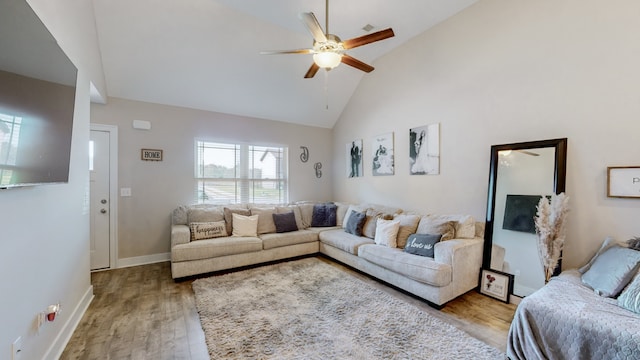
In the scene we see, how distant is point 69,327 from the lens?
2.13 m

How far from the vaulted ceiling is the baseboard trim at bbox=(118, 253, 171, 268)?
248 centimetres

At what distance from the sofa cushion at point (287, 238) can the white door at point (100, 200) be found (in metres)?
2.26

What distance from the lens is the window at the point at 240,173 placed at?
14.9 ft

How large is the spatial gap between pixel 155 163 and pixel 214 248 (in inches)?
71.9

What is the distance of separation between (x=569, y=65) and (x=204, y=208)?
480cm

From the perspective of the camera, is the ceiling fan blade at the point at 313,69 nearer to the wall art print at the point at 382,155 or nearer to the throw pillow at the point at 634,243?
the wall art print at the point at 382,155

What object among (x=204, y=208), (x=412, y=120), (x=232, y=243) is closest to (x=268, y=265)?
(x=232, y=243)

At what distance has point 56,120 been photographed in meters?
1.58

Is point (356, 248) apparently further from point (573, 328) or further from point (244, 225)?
point (573, 328)

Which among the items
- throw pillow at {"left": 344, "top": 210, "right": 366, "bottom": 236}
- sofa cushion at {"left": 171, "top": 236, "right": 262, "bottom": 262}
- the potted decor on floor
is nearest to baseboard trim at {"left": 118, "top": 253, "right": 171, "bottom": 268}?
sofa cushion at {"left": 171, "top": 236, "right": 262, "bottom": 262}

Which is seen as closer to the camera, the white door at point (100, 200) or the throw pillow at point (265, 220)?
the white door at point (100, 200)

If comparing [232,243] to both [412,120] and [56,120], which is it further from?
[412,120]

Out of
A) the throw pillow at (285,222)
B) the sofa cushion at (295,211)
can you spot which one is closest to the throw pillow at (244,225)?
the throw pillow at (285,222)

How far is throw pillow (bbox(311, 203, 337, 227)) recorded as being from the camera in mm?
4695
